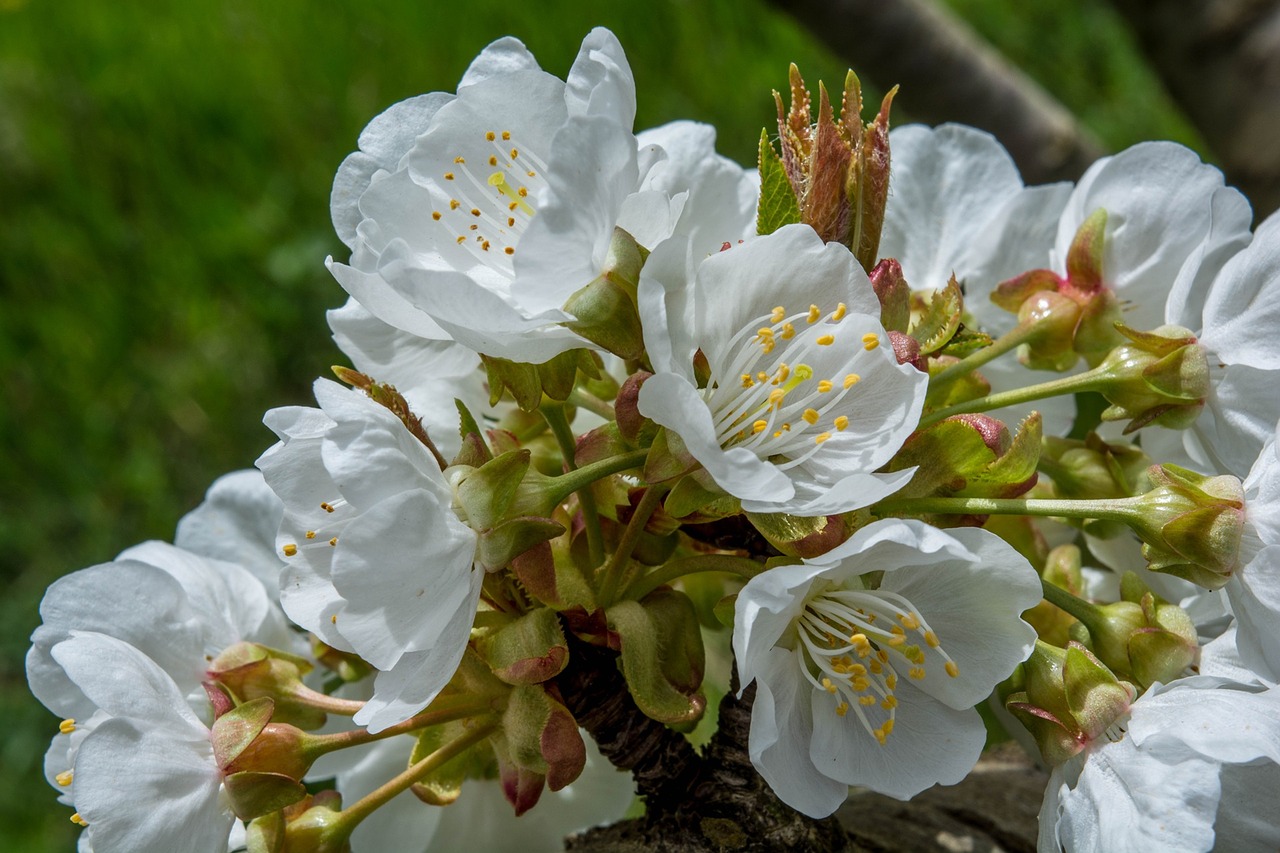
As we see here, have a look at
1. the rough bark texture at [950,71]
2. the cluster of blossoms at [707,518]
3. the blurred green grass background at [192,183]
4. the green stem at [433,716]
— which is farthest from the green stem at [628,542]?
the blurred green grass background at [192,183]

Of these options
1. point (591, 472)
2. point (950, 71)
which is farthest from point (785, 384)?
point (950, 71)

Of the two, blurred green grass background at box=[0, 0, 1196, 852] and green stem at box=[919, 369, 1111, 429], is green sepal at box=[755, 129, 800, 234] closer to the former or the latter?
green stem at box=[919, 369, 1111, 429]

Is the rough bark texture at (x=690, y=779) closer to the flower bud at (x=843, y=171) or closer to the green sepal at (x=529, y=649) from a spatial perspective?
the green sepal at (x=529, y=649)

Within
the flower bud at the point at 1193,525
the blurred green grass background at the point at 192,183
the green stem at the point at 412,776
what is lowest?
the blurred green grass background at the point at 192,183

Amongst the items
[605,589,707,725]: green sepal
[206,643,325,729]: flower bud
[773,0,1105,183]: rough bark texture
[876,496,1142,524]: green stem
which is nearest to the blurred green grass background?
[773,0,1105,183]: rough bark texture

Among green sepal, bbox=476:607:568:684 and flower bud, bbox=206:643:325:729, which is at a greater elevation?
green sepal, bbox=476:607:568:684

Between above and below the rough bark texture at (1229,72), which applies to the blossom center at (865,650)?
above

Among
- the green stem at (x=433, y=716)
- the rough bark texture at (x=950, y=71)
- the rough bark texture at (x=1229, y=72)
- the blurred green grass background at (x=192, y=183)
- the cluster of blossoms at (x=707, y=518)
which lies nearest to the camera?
the cluster of blossoms at (x=707, y=518)
